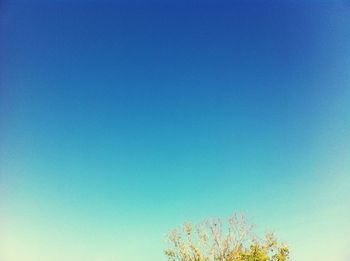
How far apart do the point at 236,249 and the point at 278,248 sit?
3.59m

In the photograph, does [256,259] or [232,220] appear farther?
[232,220]

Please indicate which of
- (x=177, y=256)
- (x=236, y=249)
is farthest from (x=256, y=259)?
(x=177, y=256)

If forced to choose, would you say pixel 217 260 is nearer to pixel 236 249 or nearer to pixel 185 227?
pixel 236 249

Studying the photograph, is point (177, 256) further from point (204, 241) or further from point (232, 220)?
point (232, 220)

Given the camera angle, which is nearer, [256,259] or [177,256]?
[256,259]

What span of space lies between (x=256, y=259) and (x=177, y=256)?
22.5 feet

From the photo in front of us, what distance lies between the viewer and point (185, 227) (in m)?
34.2

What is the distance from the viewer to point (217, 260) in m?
32.5

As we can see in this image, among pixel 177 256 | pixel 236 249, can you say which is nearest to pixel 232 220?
pixel 236 249

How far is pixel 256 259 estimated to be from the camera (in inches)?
1247

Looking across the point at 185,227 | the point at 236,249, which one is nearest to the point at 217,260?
the point at 236,249

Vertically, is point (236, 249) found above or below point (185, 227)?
below

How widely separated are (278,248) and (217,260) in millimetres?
5308

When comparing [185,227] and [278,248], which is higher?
[185,227]
